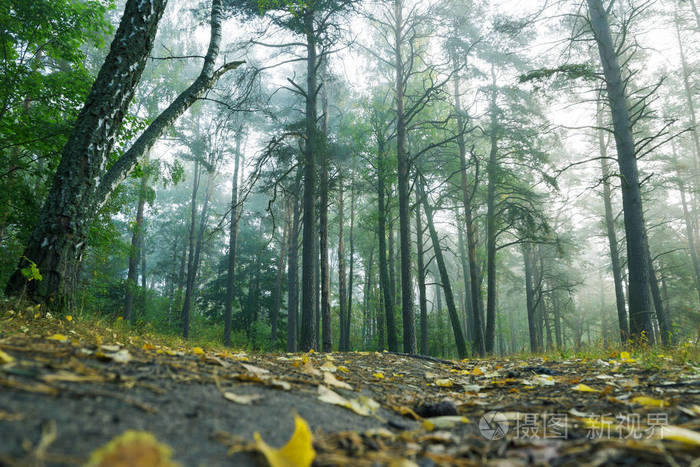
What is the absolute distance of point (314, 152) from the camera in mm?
8633

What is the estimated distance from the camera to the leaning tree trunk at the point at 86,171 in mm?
3316

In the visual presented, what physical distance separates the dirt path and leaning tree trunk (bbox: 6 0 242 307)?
2034 mm

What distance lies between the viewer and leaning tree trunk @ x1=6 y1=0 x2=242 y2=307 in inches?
131

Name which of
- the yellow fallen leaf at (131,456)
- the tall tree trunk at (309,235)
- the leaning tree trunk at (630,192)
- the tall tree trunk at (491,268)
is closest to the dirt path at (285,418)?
the yellow fallen leaf at (131,456)

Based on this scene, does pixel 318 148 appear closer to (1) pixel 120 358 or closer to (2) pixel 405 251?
(2) pixel 405 251

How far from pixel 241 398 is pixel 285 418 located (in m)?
0.20

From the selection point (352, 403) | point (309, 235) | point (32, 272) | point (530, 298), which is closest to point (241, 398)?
point (352, 403)

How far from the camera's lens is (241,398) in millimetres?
1341

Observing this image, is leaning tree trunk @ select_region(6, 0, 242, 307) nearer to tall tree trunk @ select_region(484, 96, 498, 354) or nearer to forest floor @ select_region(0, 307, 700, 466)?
forest floor @ select_region(0, 307, 700, 466)

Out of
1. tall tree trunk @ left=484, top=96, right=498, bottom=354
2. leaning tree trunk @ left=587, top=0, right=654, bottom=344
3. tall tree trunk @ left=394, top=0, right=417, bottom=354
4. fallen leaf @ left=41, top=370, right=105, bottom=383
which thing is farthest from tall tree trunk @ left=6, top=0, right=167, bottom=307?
tall tree trunk @ left=484, top=96, right=498, bottom=354

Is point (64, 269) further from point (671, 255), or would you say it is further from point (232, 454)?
point (671, 255)

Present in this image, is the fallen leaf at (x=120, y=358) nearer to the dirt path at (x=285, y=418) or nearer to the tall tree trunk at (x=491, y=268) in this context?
the dirt path at (x=285, y=418)

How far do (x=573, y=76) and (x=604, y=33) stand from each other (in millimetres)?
1629

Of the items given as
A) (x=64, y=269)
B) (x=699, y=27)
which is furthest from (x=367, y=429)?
(x=699, y=27)
